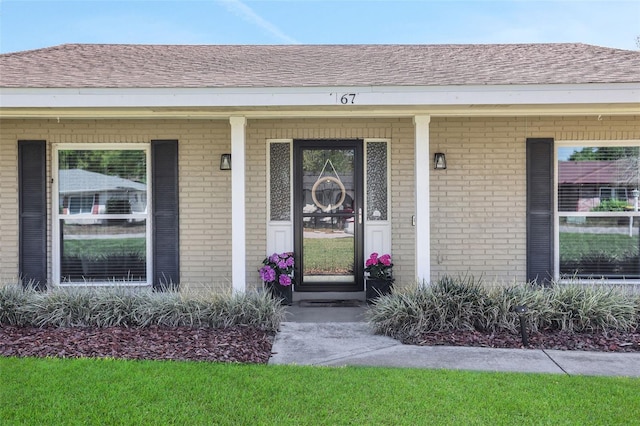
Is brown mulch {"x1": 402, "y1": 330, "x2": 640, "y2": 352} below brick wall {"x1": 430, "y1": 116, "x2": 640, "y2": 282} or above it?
below

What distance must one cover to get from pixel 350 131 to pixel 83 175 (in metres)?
4.00

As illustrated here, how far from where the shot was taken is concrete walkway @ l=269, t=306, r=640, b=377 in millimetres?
4129

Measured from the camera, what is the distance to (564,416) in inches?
123

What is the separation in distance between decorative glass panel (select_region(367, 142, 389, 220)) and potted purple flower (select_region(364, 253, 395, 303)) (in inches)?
29.3

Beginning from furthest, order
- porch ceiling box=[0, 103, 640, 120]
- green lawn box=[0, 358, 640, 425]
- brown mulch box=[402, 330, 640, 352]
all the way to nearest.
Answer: porch ceiling box=[0, 103, 640, 120] → brown mulch box=[402, 330, 640, 352] → green lawn box=[0, 358, 640, 425]

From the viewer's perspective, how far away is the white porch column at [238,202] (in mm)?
5906

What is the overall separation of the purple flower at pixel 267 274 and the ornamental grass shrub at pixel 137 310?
2.76 ft

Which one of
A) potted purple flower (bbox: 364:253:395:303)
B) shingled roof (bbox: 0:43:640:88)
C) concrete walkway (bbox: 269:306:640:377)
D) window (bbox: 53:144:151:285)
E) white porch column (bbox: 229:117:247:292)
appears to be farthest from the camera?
window (bbox: 53:144:151:285)

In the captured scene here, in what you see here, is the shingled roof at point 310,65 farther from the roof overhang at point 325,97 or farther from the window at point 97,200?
the window at point 97,200

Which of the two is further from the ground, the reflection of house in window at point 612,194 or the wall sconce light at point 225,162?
the wall sconce light at point 225,162

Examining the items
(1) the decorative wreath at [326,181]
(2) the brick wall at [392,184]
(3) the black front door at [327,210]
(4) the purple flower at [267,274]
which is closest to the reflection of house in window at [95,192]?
(2) the brick wall at [392,184]

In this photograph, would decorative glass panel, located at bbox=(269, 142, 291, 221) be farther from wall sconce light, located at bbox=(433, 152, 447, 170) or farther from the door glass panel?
wall sconce light, located at bbox=(433, 152, 447, 170)

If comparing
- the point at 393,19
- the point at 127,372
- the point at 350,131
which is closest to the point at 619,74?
the point at 350,131

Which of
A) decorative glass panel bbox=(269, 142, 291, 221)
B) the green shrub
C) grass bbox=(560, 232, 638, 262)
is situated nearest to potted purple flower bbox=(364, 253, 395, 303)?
decorative glass panel bbox=(269, 142, 291, 221)
